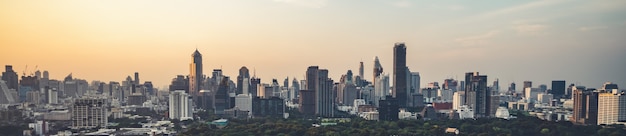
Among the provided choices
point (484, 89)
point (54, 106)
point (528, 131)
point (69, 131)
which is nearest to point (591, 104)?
point (528, 131)

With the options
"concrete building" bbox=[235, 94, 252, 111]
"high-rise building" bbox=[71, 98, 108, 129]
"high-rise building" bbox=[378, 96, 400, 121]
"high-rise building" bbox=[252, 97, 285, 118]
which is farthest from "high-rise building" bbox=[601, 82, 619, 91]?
"high-rise building" bbox=[71, 98, 108, 129]

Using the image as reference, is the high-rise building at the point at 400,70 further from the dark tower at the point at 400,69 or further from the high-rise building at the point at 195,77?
the high-rise building at the point at 195,77

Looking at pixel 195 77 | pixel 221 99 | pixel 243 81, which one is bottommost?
pixel 221 99

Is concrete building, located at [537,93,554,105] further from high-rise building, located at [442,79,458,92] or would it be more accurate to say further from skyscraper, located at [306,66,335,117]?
skyscraper, located at [306,66,335,117]

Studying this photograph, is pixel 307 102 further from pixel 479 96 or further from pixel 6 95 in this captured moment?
pixel 6 95

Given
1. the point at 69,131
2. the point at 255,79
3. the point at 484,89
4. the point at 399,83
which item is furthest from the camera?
the point at 255,79

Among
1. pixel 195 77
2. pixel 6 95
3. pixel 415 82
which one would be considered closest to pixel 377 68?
pixel 415 82

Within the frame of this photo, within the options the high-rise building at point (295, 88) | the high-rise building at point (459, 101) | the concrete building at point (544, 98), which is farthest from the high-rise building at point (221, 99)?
the concrete building at point (544, 98)

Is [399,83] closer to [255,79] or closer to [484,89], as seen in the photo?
[484,89]
